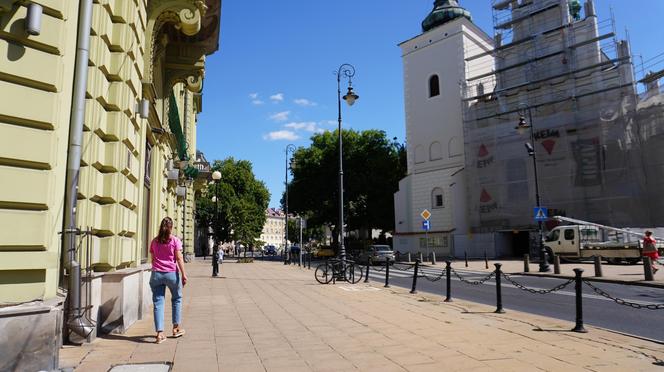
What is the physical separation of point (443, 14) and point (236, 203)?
28755 millimetres

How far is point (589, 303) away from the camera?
1141 cm

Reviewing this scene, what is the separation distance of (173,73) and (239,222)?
3785cm

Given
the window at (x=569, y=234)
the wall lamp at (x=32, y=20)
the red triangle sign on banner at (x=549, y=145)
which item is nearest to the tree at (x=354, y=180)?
the red triangle sign on banner at (x=549, y=145)

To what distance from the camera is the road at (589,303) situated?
855 cm

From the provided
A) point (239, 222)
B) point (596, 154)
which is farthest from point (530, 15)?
point (239, 222)

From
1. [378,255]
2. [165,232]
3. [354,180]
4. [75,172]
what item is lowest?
[378,255]

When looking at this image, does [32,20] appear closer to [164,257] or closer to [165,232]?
[165,232]

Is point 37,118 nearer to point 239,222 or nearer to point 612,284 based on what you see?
point 612,284

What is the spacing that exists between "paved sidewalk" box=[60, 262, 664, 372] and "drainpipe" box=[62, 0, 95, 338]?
431mm

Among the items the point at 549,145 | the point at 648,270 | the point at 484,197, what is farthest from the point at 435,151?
the point at 648,270

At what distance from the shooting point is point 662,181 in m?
29.2

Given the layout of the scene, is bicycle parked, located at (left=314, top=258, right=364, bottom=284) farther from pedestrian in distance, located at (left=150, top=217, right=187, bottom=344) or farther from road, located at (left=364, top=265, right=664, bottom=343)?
pedestrian in distance, located at (left=150, top=217, right=187, bottom=344)

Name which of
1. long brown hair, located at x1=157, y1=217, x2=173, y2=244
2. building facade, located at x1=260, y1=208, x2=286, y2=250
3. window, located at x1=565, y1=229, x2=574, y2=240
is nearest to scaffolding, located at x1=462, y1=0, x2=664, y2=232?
window, located at x1=565, y1=229, x2=574, y2=240

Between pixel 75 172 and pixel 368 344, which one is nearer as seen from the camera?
pixel 75 172
